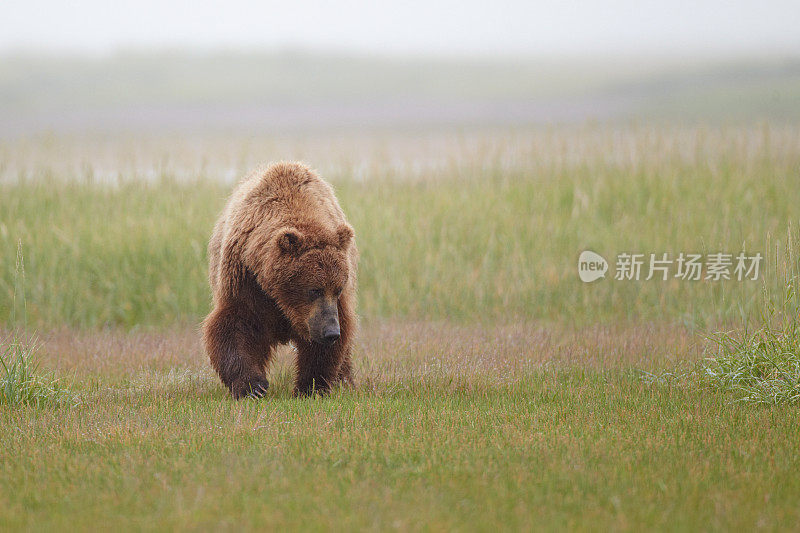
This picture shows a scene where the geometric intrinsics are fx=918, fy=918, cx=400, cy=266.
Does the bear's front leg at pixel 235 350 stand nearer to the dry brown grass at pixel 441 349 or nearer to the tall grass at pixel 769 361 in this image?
the dry brown grass at pixel 441 349

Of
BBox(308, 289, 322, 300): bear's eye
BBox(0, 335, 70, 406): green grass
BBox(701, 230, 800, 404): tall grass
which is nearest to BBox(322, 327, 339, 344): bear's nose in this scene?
BBox(308, 289, 322, 300): bear's eye

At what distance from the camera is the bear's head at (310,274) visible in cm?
673

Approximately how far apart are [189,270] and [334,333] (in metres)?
5.94

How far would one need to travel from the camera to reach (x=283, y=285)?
686 centimetres

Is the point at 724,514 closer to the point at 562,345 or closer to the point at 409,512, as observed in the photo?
the point at 409,512

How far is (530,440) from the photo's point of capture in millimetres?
5887

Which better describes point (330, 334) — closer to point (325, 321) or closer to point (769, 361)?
point (325, 321)

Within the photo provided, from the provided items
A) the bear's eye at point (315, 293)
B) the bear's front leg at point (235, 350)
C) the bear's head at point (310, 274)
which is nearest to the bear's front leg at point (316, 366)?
the bear's front leg at point (235, 350)

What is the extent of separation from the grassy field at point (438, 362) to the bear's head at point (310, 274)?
64cm

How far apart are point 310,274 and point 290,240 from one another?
29 centimetres

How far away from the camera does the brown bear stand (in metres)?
6.78

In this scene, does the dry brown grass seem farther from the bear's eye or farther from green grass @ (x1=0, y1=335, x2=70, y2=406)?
the bear's eye

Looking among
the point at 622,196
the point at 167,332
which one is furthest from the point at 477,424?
the point at 622,196
